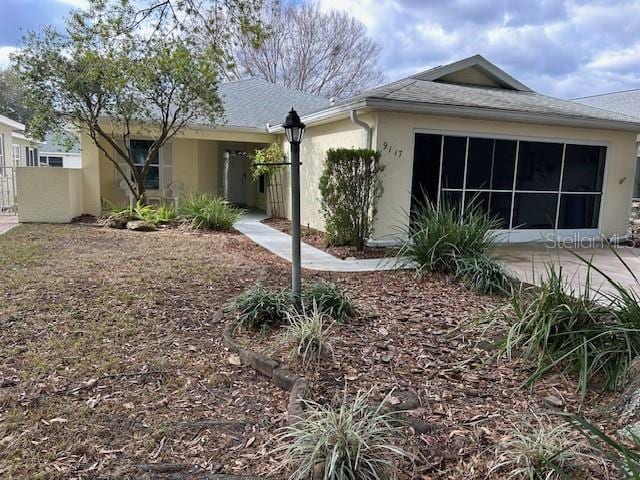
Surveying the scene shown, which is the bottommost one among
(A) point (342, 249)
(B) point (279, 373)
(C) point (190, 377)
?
(C) point (190, 377)

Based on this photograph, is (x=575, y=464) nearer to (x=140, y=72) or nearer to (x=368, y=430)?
(x=368, y=430)

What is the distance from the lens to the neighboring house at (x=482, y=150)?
9.06 meters

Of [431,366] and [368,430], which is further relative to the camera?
[431,366]

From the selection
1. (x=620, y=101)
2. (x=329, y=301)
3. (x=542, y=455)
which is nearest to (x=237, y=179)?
(x=329, y=301)

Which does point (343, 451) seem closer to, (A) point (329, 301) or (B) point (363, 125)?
(A) point (329, 301)

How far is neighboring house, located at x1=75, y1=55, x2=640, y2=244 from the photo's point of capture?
906 centimetres

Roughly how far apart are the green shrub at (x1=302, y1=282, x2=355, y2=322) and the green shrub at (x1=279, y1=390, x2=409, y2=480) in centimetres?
199

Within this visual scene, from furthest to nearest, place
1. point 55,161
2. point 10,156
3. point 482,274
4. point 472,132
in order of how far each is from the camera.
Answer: point 55,161 → point 10,156 → point 472,132 → point 482,274

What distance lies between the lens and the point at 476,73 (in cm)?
1213

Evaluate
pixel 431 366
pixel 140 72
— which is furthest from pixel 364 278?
pixel 140 72

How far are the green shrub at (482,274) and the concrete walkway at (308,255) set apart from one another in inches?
46.8

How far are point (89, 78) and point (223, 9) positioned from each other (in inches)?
188

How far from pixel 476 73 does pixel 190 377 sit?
36.9 ft

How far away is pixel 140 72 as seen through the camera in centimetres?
1091
